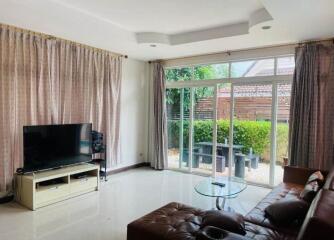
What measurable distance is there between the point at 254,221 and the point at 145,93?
4.41 meters

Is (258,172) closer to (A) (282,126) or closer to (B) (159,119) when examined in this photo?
(A) (282,126)

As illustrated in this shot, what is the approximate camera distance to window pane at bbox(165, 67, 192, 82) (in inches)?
228

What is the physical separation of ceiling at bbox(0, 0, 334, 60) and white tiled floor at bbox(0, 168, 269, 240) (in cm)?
254

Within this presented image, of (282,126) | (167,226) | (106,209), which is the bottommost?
(106,209)

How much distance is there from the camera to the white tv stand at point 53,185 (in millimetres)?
3559

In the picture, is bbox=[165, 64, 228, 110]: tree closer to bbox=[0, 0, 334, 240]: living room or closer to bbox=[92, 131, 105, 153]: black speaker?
bbox=[0, 0, 334, 240]: living room

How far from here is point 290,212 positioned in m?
2.24

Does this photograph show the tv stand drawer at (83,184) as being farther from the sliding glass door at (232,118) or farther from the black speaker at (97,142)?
the sliding glass door at (232,118)

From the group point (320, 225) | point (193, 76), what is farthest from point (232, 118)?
point (320, 225)

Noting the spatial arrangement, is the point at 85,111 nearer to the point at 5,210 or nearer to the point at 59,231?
the point at 5,210

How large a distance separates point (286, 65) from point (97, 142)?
364 cm

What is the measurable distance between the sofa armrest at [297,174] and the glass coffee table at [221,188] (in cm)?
70

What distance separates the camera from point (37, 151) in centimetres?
378

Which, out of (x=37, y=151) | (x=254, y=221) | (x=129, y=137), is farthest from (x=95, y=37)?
(x=254, y=221)
